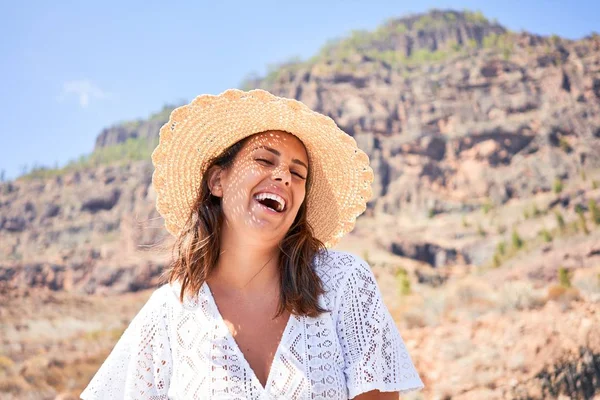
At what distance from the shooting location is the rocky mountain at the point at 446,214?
6559 millimetres

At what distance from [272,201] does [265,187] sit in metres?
0.11

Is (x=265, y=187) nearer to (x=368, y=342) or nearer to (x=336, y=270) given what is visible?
(x=336, y=270)

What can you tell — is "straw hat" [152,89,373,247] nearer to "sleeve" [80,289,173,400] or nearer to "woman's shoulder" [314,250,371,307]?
"woman's shoulder" [314,250,371,307]

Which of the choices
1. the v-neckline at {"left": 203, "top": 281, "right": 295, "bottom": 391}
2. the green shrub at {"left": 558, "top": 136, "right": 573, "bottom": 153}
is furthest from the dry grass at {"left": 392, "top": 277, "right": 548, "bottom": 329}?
the green shrub at {"left": 558, "top": 136, "right": 573, "bottom": 153}

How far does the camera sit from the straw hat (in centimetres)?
214

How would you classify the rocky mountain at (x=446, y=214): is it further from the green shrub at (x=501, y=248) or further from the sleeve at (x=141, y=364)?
the sleeve at (x=141, y=364)

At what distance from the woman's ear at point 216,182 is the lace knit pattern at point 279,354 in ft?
1.52

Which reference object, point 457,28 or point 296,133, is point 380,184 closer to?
point 296,133

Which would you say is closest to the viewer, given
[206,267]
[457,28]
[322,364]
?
[322,364]

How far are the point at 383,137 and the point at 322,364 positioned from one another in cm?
6125

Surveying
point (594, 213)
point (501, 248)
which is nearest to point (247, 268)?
point (594, 213)

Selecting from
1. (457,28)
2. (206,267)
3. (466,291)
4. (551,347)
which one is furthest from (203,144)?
(457,28)

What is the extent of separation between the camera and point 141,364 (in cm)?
186

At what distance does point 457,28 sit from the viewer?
99.1m
